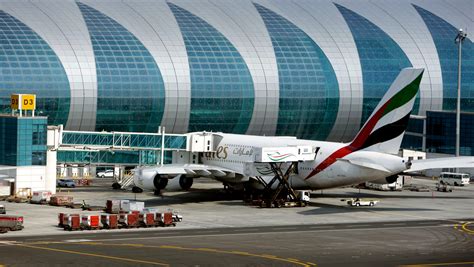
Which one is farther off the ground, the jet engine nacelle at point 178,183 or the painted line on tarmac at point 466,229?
the jet engine nacelle at point 178,183

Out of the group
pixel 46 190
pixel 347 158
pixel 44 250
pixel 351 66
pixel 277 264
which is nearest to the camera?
pixel 277 264

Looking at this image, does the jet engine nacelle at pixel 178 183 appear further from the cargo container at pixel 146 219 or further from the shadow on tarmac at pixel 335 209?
the cargo container at pixel 146 219

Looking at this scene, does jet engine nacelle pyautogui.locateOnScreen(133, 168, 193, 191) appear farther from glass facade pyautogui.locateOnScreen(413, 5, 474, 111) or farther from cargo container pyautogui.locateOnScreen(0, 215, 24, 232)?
glass facade pyautogui.locateOnScreen(413, 5, 474, 111)

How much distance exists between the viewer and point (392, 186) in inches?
5153

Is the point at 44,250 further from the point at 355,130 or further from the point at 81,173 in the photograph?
the point at 355,130

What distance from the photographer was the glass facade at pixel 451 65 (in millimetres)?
165750

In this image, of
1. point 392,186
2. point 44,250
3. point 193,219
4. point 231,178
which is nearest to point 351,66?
point 392,186

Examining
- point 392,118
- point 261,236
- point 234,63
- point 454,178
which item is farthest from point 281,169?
point 234,63

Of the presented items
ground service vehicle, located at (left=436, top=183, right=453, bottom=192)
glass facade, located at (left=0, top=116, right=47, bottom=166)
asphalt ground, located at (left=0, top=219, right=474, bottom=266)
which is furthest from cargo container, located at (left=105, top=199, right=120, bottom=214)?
ground service vehicle, located at (left=436, top=183, right=453, bottom=192)

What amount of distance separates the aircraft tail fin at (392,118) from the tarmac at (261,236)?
231 inches

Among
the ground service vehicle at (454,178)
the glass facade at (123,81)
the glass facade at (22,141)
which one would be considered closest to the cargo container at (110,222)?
the glass facade at (22,141)

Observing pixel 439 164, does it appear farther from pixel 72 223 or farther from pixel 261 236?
pixel 72 223

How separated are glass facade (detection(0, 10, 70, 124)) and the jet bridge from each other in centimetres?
3541

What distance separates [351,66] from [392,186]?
107 ft
